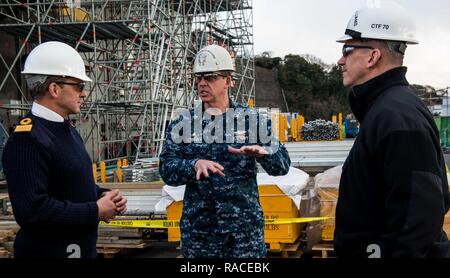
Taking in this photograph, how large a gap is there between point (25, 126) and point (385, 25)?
5.67ft

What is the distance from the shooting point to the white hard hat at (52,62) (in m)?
2.15

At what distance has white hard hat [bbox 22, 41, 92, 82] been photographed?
84.8 inches

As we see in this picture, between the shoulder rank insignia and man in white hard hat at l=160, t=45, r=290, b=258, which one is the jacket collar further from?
the shoulder rank insignia

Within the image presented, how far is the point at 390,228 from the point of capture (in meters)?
1.60

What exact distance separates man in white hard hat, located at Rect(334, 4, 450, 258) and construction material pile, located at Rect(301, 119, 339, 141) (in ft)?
45.3

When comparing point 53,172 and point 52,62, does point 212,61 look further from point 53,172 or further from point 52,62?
point 53,172

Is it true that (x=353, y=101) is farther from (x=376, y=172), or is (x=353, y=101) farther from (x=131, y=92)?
(x=131, y=92)

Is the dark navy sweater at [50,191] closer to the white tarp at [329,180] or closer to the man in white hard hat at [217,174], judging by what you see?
the man in white hard hat at [217,174]

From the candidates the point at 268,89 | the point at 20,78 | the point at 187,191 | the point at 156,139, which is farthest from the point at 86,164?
the point at 268,89

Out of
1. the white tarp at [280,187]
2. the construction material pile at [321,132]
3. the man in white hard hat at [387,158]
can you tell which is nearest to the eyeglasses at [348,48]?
the man in white hard hat at [387,158]

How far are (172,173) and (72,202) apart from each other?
627mm

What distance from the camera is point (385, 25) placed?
181 centimetres

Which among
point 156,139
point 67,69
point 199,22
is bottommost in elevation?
point 156,139

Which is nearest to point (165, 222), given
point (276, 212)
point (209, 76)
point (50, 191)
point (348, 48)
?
point (276, 212)
